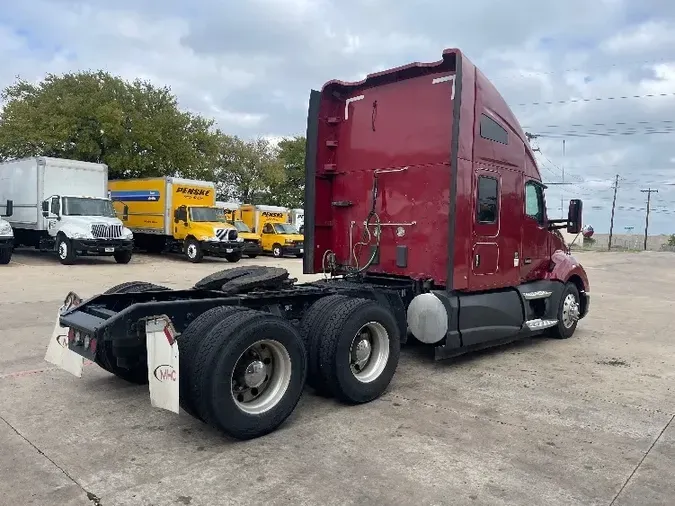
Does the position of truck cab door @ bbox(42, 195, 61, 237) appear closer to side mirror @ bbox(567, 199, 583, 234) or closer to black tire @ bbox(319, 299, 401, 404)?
side mirror @ bbox(567, 199, 583, 234)

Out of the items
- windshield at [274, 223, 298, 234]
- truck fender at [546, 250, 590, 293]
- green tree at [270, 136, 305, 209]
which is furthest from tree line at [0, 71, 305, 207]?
truck fender at [546, 250, 590, 293]

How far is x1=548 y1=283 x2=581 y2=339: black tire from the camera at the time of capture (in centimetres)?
803

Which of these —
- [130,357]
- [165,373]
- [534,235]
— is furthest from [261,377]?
[534,235]

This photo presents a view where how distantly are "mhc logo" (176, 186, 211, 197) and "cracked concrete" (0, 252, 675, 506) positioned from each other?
57.9ft

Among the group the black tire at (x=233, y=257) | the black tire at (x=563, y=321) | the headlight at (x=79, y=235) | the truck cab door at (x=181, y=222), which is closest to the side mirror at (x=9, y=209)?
the headlight at (x=79, y=235)

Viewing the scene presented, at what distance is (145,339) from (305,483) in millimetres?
1703

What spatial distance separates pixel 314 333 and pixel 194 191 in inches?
806

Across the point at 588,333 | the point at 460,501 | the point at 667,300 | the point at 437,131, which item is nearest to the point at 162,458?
the point at 460,501

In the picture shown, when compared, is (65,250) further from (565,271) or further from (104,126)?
(565,271)

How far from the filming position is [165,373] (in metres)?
3.83

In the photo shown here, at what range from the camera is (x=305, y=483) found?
3.46 m

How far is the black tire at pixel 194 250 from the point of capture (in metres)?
22.7

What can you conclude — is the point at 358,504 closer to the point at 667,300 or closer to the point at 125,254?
the point at 667,300

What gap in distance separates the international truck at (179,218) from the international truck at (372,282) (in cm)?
1600
